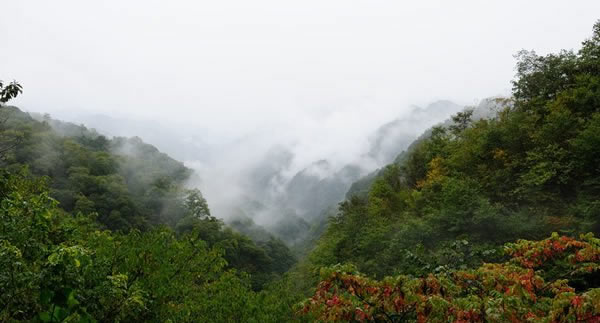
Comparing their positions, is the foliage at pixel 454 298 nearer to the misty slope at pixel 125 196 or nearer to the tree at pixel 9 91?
the tree at pixel 9 91

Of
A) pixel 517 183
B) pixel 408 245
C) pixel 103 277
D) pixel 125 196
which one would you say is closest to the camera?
pixel 103 277

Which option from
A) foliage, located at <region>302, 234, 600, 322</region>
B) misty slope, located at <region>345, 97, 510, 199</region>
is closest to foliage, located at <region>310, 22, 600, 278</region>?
foliage, located at <region>302, 234, 600, 322</region>

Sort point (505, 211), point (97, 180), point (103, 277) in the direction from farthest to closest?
point (97, 180) < point (505, 211) < point (103, 277)

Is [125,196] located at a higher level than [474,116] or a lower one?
lower

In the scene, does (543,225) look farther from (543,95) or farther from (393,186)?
(393,186)

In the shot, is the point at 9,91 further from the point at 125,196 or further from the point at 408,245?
the point at 125,196

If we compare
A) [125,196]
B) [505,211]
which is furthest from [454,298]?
[125,196]

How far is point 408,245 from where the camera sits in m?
21.4

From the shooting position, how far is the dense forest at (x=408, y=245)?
16.3 feet


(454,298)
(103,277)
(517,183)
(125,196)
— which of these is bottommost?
(454,298)

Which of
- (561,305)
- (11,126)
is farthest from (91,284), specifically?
(11,126)

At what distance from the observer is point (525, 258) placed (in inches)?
308

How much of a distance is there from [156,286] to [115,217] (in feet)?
163

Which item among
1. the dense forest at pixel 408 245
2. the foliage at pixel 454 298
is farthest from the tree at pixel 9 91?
the foliage at pixel 454 298
